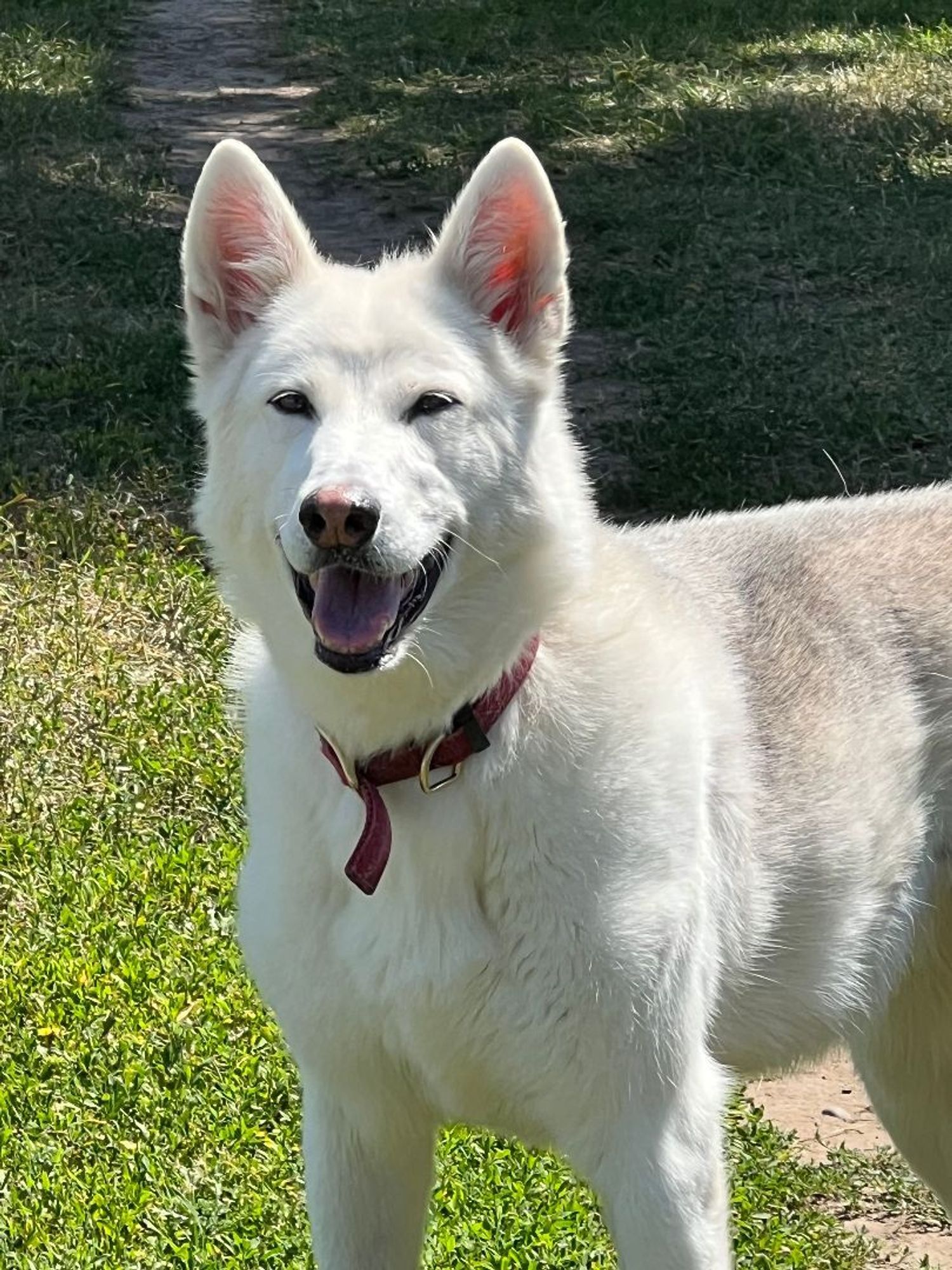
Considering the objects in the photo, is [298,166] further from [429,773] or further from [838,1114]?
[429,773]

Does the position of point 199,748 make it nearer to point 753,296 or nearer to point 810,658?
point 810,658

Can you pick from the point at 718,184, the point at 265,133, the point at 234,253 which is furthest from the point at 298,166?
the point at 234,253

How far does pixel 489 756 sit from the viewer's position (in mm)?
3049

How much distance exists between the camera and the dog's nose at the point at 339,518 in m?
2.69

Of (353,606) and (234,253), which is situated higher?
(234,253)

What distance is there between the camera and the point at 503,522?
3002 millimetres

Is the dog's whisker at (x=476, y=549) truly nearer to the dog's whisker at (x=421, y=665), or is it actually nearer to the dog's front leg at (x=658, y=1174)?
the dog's whisker at (x=421, y=665)

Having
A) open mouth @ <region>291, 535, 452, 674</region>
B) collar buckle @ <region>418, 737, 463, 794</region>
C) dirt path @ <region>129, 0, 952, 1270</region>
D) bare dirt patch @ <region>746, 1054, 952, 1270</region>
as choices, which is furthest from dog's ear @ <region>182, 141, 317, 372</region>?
dirt path @ <region>129, 0, 952, 1270</region>

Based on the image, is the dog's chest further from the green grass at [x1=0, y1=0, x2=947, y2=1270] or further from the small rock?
the small rock

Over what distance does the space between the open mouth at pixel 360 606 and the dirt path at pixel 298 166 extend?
222 cm

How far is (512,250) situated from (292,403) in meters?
0.52

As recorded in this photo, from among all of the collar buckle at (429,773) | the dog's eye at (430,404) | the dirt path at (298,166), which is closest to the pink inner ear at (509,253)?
the dog's eye at (430,404)

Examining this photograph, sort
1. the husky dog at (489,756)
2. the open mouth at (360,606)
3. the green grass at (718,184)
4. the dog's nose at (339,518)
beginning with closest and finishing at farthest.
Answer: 1. the dog's nose at (339,518)
2. the open mouth at (360,606)
3. the husky dog at (489,756)
4. the green grass at (718,184)

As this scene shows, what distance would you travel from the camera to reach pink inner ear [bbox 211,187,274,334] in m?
3.20
